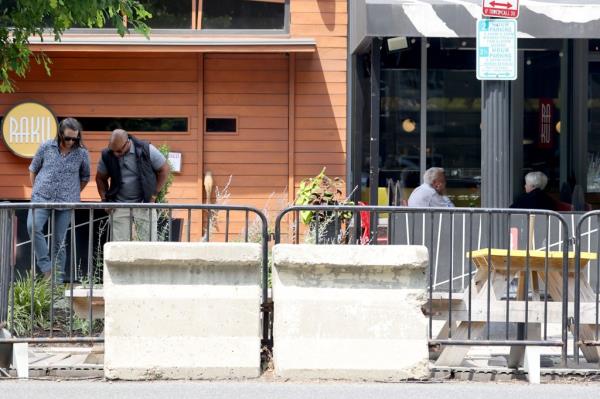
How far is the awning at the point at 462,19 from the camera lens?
1239 cm

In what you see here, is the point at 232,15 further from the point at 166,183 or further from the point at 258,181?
the point at 166,183

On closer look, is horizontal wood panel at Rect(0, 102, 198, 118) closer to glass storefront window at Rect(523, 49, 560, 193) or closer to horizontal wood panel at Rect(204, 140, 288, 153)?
horizontal wood panel at Rect(204, 140, 288, 153)

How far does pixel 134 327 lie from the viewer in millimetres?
8141

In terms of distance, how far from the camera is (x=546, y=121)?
1605 cm

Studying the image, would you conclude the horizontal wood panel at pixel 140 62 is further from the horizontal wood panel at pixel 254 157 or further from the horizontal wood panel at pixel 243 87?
the horizontal wood panel at pixel 254 157

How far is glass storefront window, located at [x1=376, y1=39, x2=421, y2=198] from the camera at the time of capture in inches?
608

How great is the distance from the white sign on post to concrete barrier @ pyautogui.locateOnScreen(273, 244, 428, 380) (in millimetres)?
2056

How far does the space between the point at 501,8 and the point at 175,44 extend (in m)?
6.17

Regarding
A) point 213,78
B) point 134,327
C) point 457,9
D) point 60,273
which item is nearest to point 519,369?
point 134,327

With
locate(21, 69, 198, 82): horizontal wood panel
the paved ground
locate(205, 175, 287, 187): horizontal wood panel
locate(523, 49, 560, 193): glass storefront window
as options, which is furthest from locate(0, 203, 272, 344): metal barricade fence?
locate(523, 49, 560, 193): glass storefront window

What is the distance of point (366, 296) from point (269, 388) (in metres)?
0.87

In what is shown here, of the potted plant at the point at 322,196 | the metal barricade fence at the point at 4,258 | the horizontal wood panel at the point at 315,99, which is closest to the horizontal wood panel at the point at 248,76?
the horizontal wood panel at the point at 315,99

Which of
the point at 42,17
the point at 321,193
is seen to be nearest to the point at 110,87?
the point at 321,193

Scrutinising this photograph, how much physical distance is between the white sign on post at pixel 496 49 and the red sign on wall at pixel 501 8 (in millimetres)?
46
